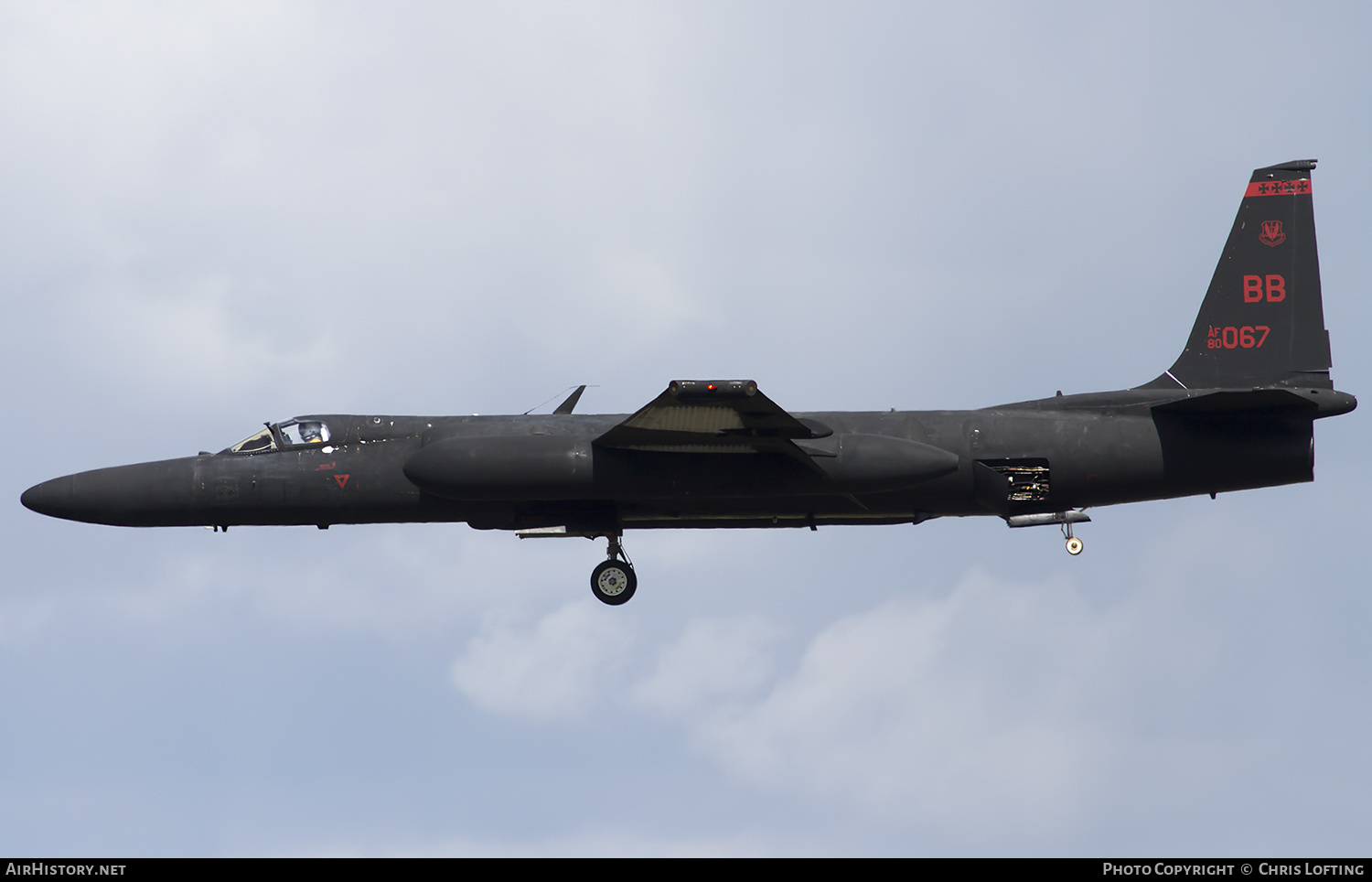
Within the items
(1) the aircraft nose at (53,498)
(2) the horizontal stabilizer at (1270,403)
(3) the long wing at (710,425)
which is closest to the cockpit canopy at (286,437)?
(1) the aircraft nose at (53,498)

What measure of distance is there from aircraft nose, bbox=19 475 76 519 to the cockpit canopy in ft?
7.67

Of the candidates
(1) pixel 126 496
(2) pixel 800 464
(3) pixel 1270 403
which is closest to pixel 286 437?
(1) pixel 126 496

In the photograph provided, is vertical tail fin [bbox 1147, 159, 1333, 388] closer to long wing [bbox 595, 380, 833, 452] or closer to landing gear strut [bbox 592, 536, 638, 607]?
long wing [bbox 595, 380, 833, 452]

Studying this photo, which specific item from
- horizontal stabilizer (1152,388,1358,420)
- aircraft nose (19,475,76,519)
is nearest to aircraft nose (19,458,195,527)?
aircraft nose (19,475,76,519)

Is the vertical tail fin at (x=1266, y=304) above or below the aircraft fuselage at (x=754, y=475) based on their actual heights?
above

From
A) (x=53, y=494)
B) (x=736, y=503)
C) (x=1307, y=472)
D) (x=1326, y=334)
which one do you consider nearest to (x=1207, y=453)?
(x=1307, y=472)

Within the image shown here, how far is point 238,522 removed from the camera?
24.1 meters

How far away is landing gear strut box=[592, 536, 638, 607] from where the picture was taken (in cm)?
2406

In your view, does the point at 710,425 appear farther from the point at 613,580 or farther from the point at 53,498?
the point at 53,498

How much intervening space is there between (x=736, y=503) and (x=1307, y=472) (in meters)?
8.56

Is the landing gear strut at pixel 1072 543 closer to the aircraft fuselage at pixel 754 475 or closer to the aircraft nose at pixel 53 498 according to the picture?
the aircraft fuselage at pixel 754 475

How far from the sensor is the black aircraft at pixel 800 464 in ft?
74.0
